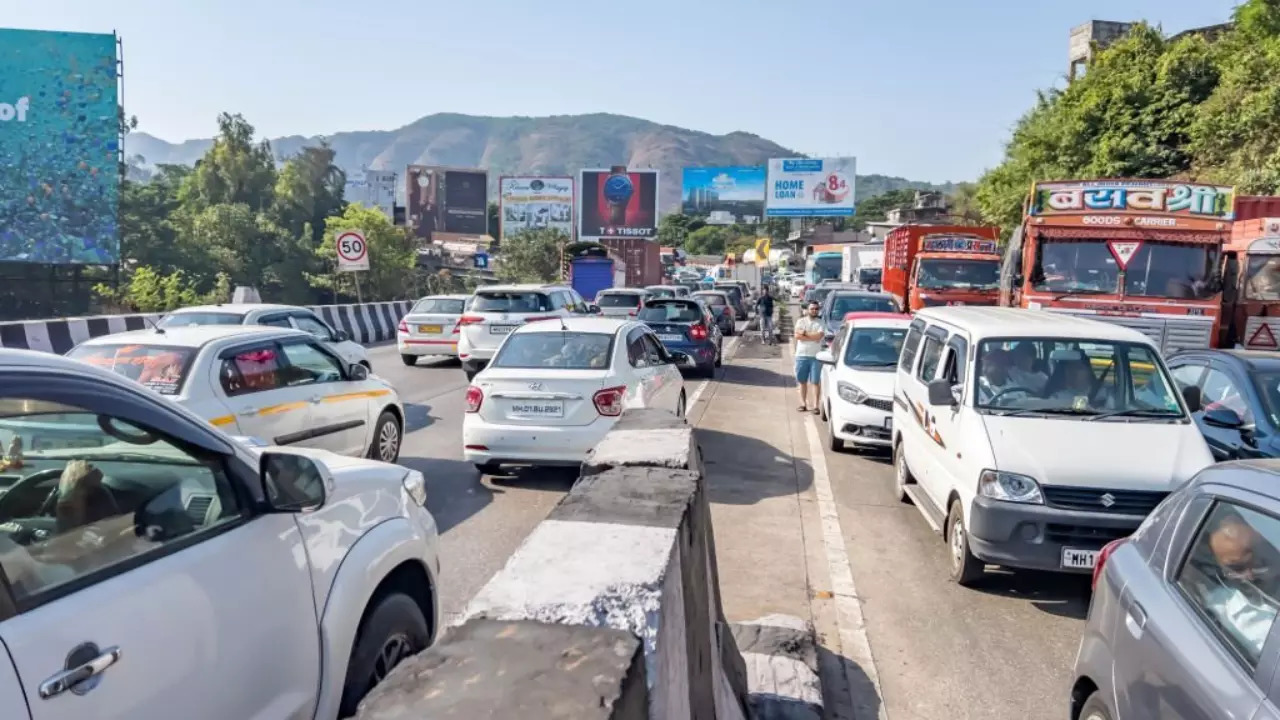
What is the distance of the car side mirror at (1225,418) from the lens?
6633mm

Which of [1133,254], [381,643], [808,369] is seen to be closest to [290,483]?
[381,643]

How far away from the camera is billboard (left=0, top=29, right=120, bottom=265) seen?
24453 mm

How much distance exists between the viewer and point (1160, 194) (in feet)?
41.3

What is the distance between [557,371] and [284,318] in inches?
220

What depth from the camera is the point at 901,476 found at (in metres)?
8.23

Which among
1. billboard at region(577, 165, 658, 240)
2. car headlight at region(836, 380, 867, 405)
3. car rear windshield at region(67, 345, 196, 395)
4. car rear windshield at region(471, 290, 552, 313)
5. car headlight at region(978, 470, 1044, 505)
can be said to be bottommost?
car headlight at region(836, 380, 867, 405)

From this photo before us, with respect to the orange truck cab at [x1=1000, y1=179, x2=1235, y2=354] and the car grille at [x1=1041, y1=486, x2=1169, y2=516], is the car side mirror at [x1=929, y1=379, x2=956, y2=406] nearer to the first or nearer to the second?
the car grille at [x1=1041, y1=486, x2=1169, y2=516]

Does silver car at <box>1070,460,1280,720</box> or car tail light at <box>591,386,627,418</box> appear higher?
silver car at <box>1070,460,1280,720</box>

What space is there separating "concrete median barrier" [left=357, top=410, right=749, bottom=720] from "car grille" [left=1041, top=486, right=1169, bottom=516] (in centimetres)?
306

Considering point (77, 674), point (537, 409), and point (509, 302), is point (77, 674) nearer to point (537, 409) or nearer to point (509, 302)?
point (537, 409)

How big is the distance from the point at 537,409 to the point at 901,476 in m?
3.36

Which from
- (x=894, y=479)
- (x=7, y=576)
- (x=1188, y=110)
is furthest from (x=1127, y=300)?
(x=1188, y=110)

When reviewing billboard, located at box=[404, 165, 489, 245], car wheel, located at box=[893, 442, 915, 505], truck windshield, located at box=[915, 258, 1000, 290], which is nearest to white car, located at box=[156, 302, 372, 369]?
car wheel, located at box=[893, 442, 915, 505]

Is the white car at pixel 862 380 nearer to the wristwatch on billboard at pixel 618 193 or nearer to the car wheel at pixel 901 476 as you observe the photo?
the car wheel at pixel 901 476
